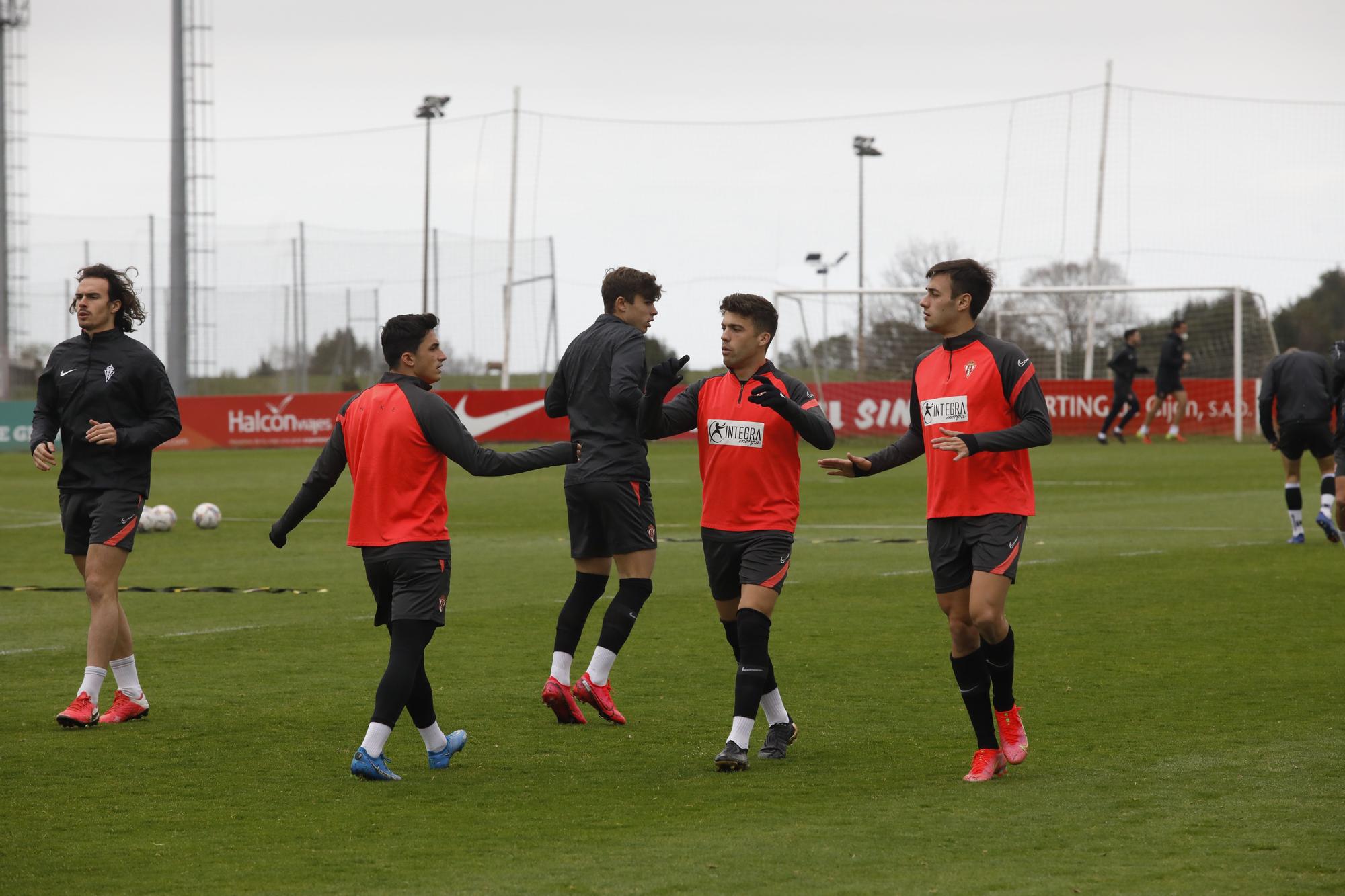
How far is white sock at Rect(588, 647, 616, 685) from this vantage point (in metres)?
7.54

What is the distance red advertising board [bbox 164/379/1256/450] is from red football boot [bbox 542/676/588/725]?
27678 mm

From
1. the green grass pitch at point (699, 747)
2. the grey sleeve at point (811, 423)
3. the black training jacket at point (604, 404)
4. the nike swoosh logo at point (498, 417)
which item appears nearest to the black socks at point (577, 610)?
the green grass pitch at point (699, 747)

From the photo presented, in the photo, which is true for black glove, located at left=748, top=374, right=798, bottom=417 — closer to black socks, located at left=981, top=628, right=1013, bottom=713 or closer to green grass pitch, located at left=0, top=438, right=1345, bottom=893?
black socks, located at left=981, top=628, right=1013, bottom=713

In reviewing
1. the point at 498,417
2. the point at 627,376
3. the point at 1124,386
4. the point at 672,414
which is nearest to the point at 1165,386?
the point at 1124,386

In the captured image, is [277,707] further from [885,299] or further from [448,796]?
[885,299]

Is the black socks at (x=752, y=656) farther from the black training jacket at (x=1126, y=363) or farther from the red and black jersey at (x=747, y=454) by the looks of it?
the black training jacket at (x=1126, y=363)

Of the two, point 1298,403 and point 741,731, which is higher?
point 1298,403

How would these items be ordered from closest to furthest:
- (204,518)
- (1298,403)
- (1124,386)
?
(1298,403), (204,518), (1124,386)

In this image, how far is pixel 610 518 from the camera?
25.3 feet

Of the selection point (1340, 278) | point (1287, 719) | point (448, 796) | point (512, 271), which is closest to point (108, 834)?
point (448, 796)

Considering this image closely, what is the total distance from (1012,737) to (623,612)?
81.6 inches

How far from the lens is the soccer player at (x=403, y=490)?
20.5 feet

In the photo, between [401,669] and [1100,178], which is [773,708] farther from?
[1100,178]

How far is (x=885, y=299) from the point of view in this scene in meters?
40.4
